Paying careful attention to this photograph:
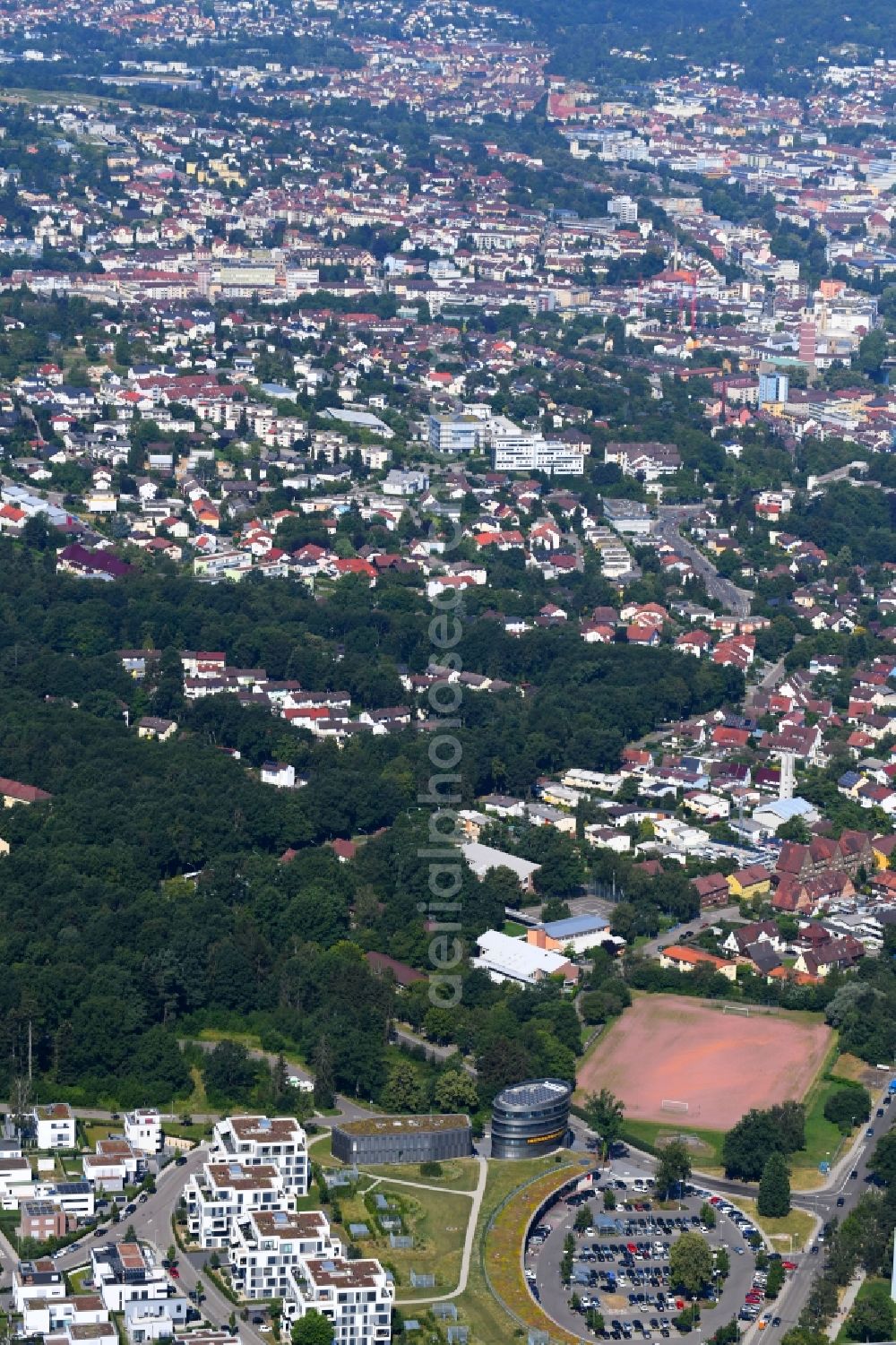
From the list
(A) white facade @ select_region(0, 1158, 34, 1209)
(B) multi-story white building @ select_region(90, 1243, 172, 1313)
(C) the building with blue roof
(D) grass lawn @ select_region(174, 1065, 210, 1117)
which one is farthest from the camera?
(C) the building with blue roof

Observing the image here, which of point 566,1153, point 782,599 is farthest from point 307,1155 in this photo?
point 782,599

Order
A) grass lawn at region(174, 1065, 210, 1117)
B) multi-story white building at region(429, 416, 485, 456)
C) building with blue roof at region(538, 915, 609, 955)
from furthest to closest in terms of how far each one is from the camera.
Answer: multi-story white building at region(429, 416, 485, 456)
building with blue roof at region(538, 915, 609, 955)
grass lawn at region(174, 1065, 210, 1117)

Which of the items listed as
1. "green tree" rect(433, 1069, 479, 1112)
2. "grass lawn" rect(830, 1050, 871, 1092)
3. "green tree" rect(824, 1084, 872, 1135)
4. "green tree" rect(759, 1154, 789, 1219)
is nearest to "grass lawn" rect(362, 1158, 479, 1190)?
"green tree" rect(433, 1069, 479, 1112)

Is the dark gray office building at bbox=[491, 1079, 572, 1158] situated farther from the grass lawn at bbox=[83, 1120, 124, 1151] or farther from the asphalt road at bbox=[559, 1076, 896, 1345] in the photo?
the grass lawn at bbox=[83, 1120, 124, 1151]

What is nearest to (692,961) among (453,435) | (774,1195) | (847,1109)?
(847,1109)

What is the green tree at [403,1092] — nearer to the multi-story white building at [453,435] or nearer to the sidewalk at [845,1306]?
the sidewalk at [845,1306]

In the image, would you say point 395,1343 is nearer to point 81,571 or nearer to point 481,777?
point 481,777
